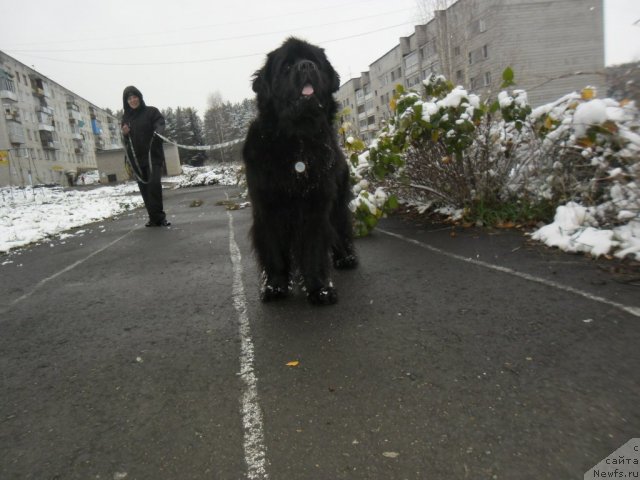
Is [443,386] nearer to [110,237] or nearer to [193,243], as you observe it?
[193,243]

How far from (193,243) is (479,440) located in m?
5.36

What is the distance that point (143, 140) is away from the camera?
8109 millimetres

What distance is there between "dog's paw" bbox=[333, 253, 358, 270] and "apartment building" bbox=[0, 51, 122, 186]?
98.6 ft

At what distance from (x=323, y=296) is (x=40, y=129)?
7362 centimetres

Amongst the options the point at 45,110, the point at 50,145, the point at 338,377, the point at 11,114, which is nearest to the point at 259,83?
the point at 338,377

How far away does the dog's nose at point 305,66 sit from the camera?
2.88 m

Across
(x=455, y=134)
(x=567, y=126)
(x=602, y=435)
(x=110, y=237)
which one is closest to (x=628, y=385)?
(x=602, y=435)

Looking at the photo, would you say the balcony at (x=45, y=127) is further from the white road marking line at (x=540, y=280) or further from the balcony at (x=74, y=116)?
the white road marking line at (x=540, y=280)

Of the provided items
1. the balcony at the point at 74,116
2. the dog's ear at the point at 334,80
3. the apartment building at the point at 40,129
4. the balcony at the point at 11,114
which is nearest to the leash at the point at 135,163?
the dog's ear at the point at 334,80

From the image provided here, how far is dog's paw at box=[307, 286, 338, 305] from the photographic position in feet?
10.1

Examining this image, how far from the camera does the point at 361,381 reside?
6.55ft

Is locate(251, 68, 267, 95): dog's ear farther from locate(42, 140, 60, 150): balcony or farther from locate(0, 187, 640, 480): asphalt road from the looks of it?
locate(42, 140, 60, 150): balcony

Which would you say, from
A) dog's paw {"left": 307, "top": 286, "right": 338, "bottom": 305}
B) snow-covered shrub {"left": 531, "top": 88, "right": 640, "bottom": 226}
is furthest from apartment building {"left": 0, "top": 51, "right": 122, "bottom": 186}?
snow-covered shrub {"left": 531, "top": 88, "right": 640, "bottom": 226}

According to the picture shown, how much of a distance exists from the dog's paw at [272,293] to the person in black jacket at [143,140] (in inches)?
223
